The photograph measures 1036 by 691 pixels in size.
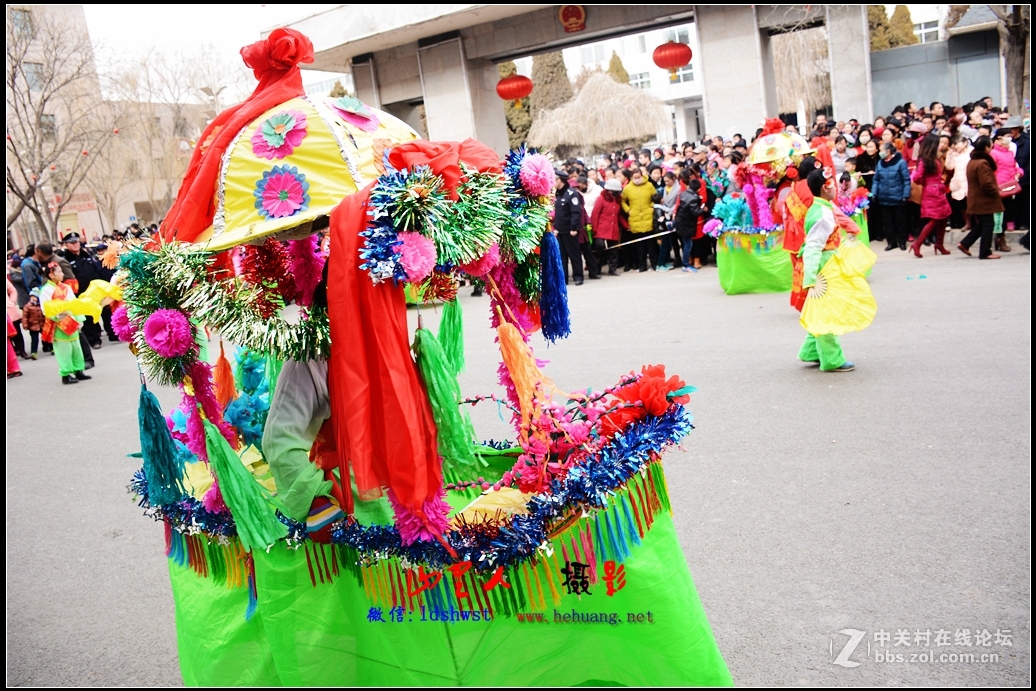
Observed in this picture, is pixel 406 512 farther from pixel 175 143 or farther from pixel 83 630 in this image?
pixel 175 143

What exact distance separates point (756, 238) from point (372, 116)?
27.5 ft

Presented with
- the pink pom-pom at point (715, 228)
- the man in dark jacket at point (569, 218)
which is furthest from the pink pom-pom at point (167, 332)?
the man in dark jacket at point (569, 218)

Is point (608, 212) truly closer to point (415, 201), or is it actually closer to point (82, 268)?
point (82, 268)

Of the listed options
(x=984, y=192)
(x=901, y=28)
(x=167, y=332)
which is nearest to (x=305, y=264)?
(x=167, y=332)

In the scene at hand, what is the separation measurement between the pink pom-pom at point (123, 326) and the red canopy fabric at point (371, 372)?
0.78m

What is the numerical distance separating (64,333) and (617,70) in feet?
158

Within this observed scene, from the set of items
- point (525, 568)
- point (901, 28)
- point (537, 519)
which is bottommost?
point (525, 568)

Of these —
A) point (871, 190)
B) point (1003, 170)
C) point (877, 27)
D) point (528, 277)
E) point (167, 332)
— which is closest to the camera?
point (167, 332)

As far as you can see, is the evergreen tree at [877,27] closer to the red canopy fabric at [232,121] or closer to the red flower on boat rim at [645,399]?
the red flower on boat rim at [645,399]

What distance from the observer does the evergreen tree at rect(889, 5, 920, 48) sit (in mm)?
40000

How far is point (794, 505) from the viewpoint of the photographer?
172 inches

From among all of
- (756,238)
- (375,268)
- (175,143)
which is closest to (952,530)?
(375,268)

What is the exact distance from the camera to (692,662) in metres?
2.50

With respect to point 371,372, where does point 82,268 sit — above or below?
above
